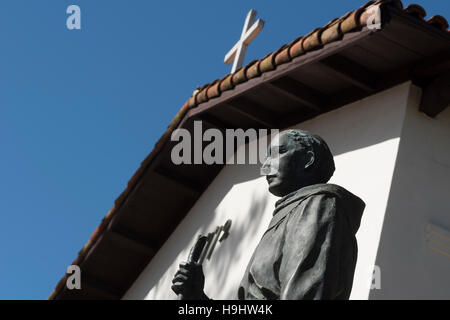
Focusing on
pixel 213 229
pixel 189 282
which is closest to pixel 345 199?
pixel 189 282

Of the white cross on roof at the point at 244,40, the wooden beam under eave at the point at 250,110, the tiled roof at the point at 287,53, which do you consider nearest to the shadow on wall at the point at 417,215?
the tiled roof at the point at 287,53

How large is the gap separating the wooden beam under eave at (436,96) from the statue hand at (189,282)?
12.9 ft

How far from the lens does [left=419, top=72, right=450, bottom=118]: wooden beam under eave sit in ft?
23.3

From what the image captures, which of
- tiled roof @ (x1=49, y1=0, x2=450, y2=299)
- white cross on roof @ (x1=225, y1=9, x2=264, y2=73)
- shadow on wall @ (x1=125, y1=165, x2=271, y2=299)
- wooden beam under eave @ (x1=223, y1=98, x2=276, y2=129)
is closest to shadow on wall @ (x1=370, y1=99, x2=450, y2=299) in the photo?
tiled roof @ (x1=49, y1=0, x2=450, y2=299)

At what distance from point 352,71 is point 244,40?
360cm

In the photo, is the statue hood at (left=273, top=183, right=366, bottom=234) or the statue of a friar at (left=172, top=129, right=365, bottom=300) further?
the statue hood at (left=273, top=183, right=366, bottom=234)

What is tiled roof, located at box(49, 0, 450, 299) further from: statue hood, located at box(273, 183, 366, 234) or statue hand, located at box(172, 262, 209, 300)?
statue hand, located at box(172, 262, 209, 300)

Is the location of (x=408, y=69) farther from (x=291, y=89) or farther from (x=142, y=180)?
(x=142, y=180)

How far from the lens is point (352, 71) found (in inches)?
303

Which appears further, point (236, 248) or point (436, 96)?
point (236, 248)

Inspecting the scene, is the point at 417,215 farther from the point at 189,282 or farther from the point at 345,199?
the point at 189,282

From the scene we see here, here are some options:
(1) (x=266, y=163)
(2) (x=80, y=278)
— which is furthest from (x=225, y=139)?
(1) (x=266, y=163)

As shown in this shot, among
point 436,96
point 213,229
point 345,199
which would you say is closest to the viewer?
point 345,199

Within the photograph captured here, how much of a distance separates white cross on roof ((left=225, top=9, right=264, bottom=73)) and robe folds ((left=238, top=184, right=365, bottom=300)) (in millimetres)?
7128
